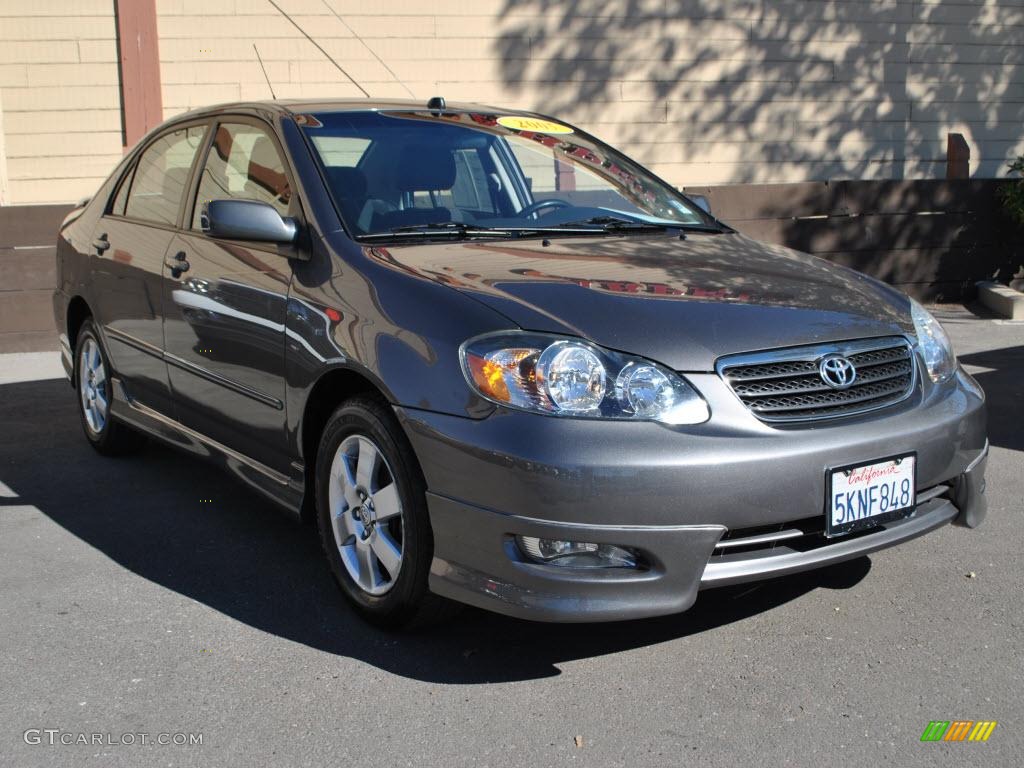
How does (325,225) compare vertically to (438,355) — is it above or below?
above

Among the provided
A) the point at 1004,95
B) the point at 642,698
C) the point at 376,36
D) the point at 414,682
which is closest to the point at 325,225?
the point at 414,682

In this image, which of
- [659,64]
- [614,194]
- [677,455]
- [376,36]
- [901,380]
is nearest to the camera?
[677,455]

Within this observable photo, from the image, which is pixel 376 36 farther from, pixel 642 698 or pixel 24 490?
pixel 642 698

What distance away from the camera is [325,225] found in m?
3.96

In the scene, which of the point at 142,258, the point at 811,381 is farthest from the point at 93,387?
the point at 811,381

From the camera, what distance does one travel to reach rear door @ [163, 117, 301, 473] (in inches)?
159

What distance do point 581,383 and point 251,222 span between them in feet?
4.60

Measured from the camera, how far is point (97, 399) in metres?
5.79

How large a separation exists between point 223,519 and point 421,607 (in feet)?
5.51

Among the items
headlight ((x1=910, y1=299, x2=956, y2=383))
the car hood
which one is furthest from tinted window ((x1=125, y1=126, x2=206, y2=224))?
headlight ((x1=910, y1=299, x2=956, y2=383))

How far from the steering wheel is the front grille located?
1.35m

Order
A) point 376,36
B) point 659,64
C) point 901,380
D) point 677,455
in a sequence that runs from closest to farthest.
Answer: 1. point 677,455
2. point 901,380
3. point 376,36
4. point 659,64

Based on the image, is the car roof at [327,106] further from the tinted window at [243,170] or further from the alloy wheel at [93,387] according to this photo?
the alloy wheel at [93,387]

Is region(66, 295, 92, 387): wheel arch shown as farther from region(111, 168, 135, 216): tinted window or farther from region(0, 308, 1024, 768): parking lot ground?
region(0, 308, 1024, 768): parking lot ground
